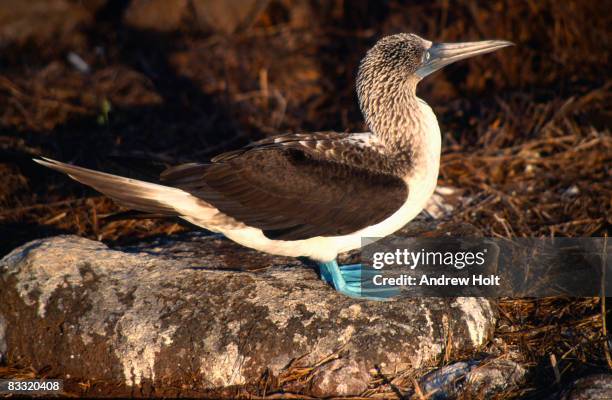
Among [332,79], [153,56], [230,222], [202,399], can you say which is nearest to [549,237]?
[230,222]

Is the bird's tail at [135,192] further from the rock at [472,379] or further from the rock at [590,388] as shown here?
the rock at [590,388]

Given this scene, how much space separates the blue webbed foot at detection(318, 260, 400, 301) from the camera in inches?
166

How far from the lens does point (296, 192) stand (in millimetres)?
4066

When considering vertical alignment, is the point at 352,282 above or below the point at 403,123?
below

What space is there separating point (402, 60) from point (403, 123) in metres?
0.41

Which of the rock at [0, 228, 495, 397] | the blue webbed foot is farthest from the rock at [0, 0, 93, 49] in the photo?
the blue webbed foot

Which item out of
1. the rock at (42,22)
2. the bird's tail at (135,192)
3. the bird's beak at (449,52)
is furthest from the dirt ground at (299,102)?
the bird's beak at (449,52)

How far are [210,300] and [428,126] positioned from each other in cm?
158

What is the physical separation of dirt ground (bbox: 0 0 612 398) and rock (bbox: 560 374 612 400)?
1.62ft

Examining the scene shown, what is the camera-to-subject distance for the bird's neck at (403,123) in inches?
164

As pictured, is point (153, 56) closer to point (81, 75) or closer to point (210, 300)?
point (81, 75)

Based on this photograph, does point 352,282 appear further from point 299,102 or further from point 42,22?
point 42,22

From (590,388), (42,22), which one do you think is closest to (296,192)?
(590,388)

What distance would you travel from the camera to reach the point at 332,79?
796cm
